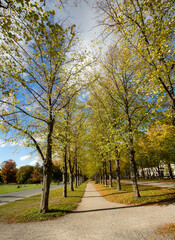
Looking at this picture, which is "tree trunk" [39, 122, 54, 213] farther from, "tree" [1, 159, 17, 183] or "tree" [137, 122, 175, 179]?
"tree" [1, 159, 17, 183]

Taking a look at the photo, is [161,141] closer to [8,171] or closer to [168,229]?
[168,229]

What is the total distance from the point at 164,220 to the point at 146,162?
33.7m

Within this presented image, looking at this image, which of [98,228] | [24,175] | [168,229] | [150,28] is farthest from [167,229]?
[24,175]

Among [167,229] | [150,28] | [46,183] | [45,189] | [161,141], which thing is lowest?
[167,229]

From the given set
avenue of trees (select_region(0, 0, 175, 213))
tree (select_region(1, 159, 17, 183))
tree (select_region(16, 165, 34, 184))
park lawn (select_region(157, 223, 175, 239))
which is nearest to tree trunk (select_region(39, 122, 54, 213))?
avenue of trees (select_region(0, 0, 175, 213))

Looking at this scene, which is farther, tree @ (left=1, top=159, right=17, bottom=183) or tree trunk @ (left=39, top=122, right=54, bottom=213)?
tree @ (left=1, top=159, right=17, bottom=183)

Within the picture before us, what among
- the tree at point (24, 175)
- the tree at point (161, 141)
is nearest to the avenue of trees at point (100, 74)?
the tree at point (161, 141)

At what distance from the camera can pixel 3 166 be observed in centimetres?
6881

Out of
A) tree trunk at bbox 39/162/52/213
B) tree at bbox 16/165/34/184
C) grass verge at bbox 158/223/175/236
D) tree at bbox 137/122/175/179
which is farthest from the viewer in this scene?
tree at bbox 16/165/34/184

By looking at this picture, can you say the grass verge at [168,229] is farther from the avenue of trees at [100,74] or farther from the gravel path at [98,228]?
the avenue of trees at [100,74]

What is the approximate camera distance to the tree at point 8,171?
68.0 meters

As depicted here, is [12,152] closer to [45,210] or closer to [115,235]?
[45,210]

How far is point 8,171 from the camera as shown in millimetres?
69062

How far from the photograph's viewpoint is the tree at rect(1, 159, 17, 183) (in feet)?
223
